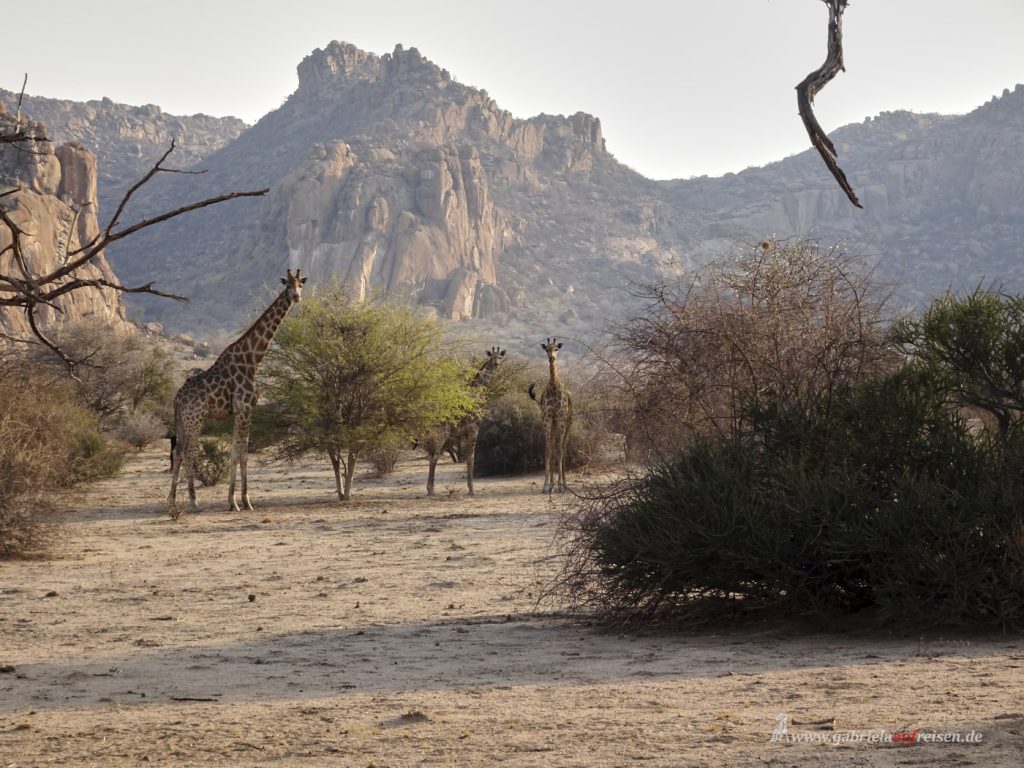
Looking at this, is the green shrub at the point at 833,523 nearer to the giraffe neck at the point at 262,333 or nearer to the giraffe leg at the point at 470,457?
the giraffe neck at the point at 262,333

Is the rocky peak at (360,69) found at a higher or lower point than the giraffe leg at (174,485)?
higher

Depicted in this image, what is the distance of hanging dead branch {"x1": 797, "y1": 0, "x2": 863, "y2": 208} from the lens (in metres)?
4.91

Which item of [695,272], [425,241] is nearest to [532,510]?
[695,272]

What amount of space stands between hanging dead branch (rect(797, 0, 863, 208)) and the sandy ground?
2455 mm

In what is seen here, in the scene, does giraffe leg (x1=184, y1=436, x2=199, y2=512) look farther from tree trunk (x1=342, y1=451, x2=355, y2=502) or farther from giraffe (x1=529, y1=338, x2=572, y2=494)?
giraffe (x1=529, y1=338, x2=572, y2=494)

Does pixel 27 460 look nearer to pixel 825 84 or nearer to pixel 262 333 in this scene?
pixel 262 333

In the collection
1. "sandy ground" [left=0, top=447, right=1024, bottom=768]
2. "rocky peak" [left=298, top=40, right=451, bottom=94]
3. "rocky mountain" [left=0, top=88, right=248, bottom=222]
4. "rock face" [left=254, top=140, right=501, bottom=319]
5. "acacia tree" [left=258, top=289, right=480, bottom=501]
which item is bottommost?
"sandy ground" [left=0, top=447, right=1024, bottom=768]

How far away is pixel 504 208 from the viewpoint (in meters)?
142

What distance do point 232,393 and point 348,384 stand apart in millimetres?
2226

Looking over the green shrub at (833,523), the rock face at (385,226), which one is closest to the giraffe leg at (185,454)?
the green shrub at (833,523)

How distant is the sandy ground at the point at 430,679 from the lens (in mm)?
5434

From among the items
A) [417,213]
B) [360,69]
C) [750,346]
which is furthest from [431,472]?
[360,69]

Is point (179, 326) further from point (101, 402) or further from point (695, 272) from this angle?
point (695, 272)

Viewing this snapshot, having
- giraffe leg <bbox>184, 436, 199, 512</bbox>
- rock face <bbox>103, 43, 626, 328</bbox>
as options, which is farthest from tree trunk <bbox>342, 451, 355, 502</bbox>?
rock face <bbox>103, 43, 626, 328</bbox>
